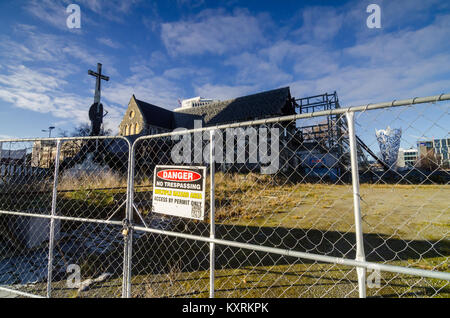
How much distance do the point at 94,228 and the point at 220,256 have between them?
3511 mm

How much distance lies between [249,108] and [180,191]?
23.5m

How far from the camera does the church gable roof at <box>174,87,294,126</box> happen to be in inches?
886

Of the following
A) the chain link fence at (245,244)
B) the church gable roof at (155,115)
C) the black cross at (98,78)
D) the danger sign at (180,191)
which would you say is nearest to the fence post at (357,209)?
the chain link fence at (245,244)

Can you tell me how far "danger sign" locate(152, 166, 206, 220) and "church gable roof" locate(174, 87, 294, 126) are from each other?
20398 mm

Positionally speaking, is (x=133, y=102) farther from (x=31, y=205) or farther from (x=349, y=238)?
(x=349, y=238)

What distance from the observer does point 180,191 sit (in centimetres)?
221

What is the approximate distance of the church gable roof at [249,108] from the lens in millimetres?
22500

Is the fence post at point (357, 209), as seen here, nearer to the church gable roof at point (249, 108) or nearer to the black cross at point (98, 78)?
the black cross at point (98, 78)

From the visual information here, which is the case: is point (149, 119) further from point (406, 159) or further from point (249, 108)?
point (406, 159)

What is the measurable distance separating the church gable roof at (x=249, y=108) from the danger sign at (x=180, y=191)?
803 inches

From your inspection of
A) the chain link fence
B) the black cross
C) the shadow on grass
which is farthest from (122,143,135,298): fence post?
the black cross

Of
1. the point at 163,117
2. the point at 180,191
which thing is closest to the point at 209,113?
the point at 163,117

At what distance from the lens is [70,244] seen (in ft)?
14.0
